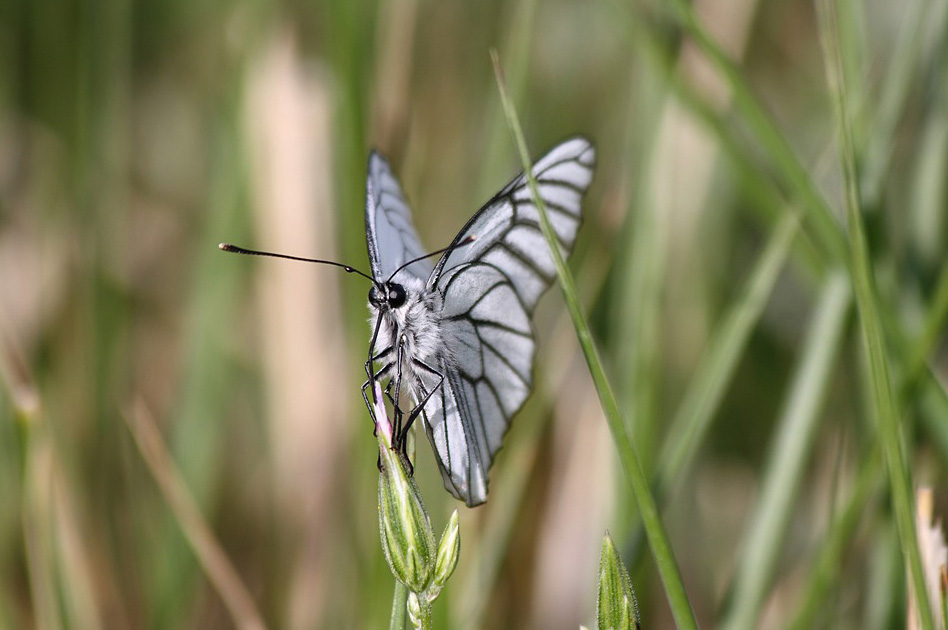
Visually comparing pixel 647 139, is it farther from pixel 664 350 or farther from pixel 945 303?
pixel 664 350

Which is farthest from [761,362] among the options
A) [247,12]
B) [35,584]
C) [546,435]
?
[35,584]

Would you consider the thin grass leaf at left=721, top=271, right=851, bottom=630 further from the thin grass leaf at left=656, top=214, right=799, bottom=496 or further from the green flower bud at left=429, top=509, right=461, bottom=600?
the green flower bud at left=429, top=509, right=461, bottom=600

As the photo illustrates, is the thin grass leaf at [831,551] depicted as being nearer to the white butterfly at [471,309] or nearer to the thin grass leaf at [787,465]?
the thin grass leaf at [787,465]

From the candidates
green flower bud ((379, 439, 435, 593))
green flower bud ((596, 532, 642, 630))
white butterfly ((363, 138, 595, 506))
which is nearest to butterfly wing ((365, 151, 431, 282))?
white butterfly ((363, 138, 595, 506))

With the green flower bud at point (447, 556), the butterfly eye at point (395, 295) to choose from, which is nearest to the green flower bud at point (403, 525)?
the green flower bud at point (447, 556)

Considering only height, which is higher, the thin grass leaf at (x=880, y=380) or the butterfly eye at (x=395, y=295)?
the butterfly eye at (x=395, y=295)

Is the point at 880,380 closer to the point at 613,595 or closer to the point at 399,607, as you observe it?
the point at 613,595

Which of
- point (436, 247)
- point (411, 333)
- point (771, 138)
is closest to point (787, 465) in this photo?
point (771, 138)
